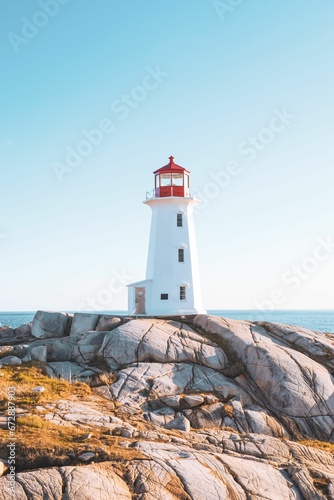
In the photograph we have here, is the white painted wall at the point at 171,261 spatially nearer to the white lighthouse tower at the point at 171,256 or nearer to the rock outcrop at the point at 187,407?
the white lighthouse tower at the point at 171,256

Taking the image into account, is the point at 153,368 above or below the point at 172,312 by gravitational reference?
below

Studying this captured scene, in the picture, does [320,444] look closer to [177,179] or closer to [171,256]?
[171,256]

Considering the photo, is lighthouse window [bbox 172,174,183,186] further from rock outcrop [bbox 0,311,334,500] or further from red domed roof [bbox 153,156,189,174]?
rock outcrop [bbox 0,311,334,500]

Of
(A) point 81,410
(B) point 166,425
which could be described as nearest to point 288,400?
(B) point 166,425

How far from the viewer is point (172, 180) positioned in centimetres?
3762

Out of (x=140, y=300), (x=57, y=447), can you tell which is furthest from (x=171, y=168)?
(x=57, y=447)

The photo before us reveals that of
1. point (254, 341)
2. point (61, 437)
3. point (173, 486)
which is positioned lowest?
point (173, 486)

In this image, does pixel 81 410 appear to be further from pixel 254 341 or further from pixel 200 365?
pixel 254 341

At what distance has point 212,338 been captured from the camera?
28.5 meters

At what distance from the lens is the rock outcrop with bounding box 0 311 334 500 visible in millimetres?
13578

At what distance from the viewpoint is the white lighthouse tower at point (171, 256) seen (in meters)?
35.7

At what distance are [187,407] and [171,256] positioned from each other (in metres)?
15.8

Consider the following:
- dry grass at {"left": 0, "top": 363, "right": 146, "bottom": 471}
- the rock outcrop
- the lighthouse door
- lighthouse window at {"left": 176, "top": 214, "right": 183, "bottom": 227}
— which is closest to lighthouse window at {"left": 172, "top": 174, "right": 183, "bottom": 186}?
lighthouse window at {"left": 176, "top": 214, "right": 183, "bottom": 227}

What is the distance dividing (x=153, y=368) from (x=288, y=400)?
695 centimetres
